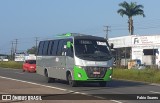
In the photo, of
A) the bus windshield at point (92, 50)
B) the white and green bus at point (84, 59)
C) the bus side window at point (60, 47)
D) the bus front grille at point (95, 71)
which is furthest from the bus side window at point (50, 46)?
the bus front grille at point (95, 71)

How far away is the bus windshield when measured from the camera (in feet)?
79.4

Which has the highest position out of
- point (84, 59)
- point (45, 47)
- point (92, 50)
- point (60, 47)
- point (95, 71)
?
point (45, 47)

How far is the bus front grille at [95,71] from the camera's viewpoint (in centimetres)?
2405

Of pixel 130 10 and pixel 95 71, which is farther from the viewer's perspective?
pixel 130 10

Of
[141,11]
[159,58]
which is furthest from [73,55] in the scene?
[141,11]

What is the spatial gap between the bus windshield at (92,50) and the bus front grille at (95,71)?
0.50m

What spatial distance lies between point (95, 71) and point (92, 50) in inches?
48.9

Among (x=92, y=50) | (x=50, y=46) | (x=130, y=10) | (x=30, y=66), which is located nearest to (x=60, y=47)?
(x=50, y=46)

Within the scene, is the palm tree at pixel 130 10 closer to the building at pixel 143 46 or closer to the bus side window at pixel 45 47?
the building at pixel 143 46

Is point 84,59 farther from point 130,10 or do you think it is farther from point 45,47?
point 130,10

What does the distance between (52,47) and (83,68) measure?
15.9 ft

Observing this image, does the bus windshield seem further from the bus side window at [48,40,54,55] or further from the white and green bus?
the bus side window at [48,40,54,55]

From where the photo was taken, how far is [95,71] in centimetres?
2411

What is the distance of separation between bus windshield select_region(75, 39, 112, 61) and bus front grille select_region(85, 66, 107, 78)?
499mm
